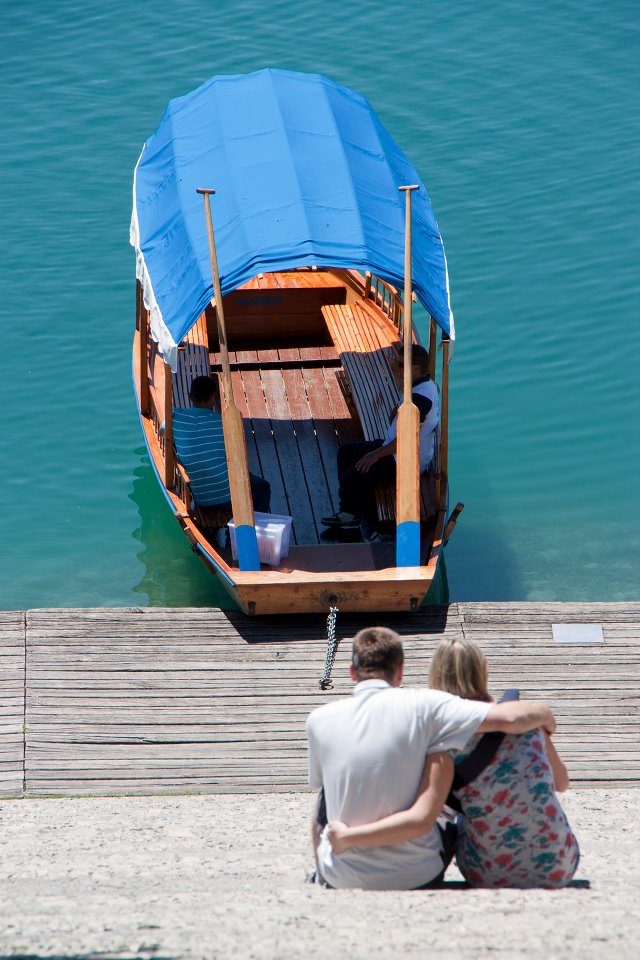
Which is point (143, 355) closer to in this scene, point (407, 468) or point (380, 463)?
point (380, 463)

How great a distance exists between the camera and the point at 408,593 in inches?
330

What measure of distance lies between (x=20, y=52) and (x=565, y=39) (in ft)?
34.5

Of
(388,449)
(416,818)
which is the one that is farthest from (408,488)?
(416,818)

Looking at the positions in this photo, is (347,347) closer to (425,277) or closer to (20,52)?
(425,277)

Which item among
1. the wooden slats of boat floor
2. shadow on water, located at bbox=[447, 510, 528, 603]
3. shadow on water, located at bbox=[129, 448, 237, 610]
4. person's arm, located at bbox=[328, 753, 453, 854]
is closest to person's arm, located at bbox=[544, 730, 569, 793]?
person's arm, located at bbox=[328, 753, 453, 854]

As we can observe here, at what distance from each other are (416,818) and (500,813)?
0.37m

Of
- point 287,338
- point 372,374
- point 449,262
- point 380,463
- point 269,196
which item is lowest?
point 449,262

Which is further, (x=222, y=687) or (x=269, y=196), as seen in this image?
(x=269, y=196)

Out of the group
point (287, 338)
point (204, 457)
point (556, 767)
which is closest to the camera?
point (556, 767)

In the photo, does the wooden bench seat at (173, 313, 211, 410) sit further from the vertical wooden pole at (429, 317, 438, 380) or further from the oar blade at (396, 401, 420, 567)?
the oar blade at (396, 401, 420, 567)

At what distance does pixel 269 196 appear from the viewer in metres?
9.94

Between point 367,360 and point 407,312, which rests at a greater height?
point 407,312

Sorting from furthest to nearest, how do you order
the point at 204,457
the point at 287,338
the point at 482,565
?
1. the point at 287,338
2. the point at 482,565
3. the point at 204,457

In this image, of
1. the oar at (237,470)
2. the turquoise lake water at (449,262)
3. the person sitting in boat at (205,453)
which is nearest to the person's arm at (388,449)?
the person sitting in boat at (205,453)
